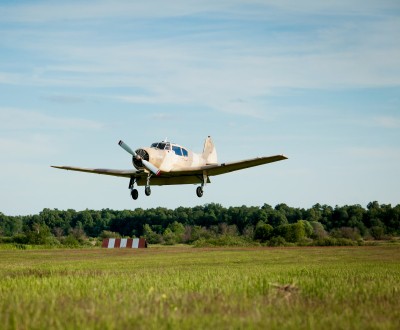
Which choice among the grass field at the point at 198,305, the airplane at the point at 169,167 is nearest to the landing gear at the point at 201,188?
the airplane at the point at 169,167

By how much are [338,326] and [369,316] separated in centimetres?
117

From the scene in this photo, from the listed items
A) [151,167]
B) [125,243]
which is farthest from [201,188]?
[125,243]

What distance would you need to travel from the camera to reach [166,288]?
53.4ft

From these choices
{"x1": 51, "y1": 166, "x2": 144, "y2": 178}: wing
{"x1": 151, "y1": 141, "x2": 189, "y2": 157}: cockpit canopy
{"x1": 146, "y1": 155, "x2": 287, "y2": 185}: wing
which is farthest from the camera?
{"x1": 51, "y1": 166, "x2": 144, "y2": 178}: wing

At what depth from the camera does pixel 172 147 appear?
146 feet

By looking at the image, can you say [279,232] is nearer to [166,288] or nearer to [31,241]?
[31,241]

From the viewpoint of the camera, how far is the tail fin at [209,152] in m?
53.3

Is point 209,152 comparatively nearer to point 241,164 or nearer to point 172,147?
point 241,164

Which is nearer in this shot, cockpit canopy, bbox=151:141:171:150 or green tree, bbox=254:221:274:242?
cockpit canopy, bbox=151:141:171:150

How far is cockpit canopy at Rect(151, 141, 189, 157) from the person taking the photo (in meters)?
43.6

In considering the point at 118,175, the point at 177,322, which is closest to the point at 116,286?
the point at 177,322

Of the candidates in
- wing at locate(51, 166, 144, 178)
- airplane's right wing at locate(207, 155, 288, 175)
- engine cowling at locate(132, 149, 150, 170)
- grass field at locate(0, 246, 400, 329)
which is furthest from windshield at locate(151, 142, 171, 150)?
grass field at locate(0, 246, 400, 329)

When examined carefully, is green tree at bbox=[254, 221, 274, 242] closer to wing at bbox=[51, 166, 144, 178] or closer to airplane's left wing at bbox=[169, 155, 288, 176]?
Answer: airplane's left wing at bbox=[169, 155, 288, 176]

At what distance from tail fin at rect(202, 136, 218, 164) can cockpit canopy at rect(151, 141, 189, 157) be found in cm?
667
